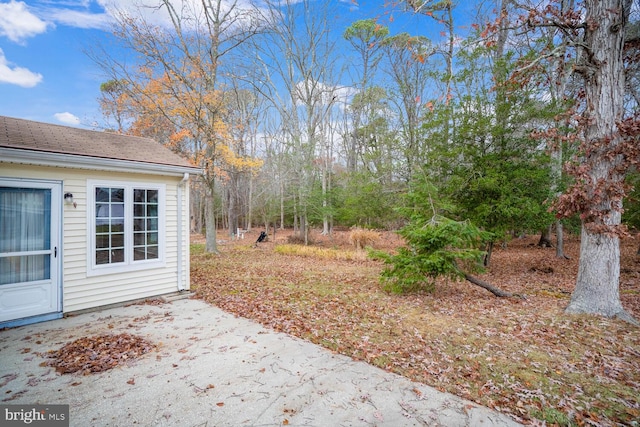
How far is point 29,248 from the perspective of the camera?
453cm

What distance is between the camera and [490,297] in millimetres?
6141

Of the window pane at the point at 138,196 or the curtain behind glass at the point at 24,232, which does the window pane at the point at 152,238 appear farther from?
the curtain behind glass at the point at 24,232

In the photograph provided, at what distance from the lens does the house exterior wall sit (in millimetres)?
4816

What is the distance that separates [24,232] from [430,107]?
279 inches

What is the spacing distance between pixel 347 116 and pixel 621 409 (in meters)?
22.5

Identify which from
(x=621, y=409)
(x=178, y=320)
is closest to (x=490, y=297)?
Result: (x=621, y=409)

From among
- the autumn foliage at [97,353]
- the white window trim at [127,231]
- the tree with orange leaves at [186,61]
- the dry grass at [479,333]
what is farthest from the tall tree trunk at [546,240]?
the autumn foliage at [97,353]

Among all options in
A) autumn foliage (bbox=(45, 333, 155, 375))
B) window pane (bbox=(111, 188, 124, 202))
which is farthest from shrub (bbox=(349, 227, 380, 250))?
autumn foliage (bbox=(45, 333, 155, 375))

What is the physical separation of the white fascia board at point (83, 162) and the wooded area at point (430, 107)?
5027 mm

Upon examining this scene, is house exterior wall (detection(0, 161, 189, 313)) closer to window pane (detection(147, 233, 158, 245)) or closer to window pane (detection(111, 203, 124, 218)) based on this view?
window pane (detection(147, 233, 158, 245))

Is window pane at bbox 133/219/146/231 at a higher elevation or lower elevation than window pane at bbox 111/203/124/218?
lower

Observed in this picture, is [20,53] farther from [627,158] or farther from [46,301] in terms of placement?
[627,158]
